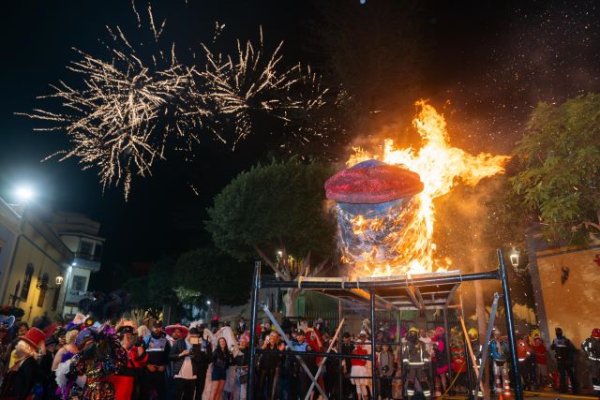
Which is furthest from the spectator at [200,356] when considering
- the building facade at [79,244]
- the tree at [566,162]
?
the building facade at [79,244]

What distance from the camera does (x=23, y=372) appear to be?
7113 millimetres

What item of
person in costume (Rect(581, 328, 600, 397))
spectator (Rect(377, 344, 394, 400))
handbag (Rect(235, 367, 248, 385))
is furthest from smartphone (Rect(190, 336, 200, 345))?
person in costume (Rect(581, 328, 600, 397))

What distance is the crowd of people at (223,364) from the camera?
7.11m

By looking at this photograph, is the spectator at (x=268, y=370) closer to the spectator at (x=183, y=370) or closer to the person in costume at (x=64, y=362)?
the spectator at (x=183, y=370)

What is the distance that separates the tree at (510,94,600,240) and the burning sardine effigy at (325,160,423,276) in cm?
462

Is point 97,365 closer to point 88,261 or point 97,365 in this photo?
point 97,365

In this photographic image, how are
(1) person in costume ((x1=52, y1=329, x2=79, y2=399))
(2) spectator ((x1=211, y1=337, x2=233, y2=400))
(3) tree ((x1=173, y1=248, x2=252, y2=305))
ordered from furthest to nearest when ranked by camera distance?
(3) tree ((x1=173, y1=248, x2=252, y2=305)) < (2) spectator ((x1=211, y1=337, x2=233, y2=400)) < (1) person in costume ((x1=52, y1=329, x2=79, y2=399))

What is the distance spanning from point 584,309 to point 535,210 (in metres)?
4.02

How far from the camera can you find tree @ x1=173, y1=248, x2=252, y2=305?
40469 millimetres

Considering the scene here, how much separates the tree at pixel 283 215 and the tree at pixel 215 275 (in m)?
16.1

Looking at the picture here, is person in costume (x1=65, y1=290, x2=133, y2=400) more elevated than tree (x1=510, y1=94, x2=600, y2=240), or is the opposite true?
tree (x1=510, y1=94, x2=600, y2=240)

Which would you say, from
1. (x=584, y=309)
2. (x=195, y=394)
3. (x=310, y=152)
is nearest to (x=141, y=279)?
(x=310, y=152)

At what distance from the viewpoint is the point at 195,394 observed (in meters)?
11.2

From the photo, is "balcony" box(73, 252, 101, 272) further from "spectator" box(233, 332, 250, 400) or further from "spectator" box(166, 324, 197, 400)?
"spectator" box(166, 324, 197, 400)
